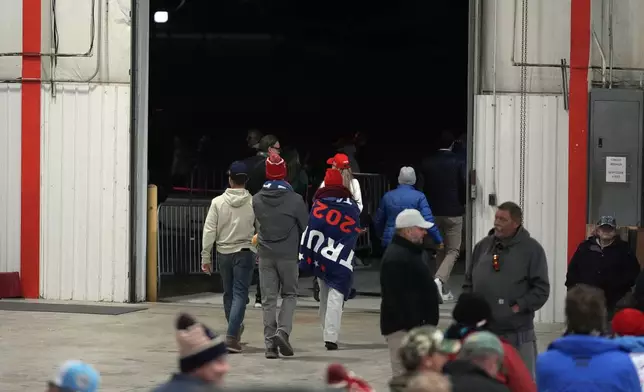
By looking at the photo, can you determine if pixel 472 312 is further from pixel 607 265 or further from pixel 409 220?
pixel 607 265

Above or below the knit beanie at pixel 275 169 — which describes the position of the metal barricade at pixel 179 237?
below

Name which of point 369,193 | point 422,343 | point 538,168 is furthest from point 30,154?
point 422,343

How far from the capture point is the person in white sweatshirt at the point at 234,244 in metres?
12.0

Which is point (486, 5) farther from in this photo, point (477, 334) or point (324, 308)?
point (477, 334)

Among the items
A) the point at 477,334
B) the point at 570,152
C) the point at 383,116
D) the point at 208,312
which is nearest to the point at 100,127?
the point at 208,312

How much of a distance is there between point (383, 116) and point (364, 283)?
1810 cm

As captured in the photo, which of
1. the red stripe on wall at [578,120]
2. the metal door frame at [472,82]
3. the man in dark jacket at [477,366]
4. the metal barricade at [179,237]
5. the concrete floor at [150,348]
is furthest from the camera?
the metal barricade at [179,237]

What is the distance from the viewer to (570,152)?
45.8 ft

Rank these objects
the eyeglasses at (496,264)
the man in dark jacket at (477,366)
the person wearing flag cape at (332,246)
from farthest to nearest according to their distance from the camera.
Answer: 1. the person wearing flag cape at (332,246)
2. the eyeglasses at (496,264)
3. the man in dark jacket at (477,366)

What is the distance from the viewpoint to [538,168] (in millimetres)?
14156

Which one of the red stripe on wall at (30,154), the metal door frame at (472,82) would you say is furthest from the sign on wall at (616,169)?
the red stripe on wall at (30,154)

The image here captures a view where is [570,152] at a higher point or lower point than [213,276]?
higher

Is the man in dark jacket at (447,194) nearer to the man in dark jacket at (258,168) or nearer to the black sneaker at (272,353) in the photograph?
the man in dark jacket at (258,168)

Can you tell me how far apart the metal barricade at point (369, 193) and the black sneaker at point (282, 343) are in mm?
8175
